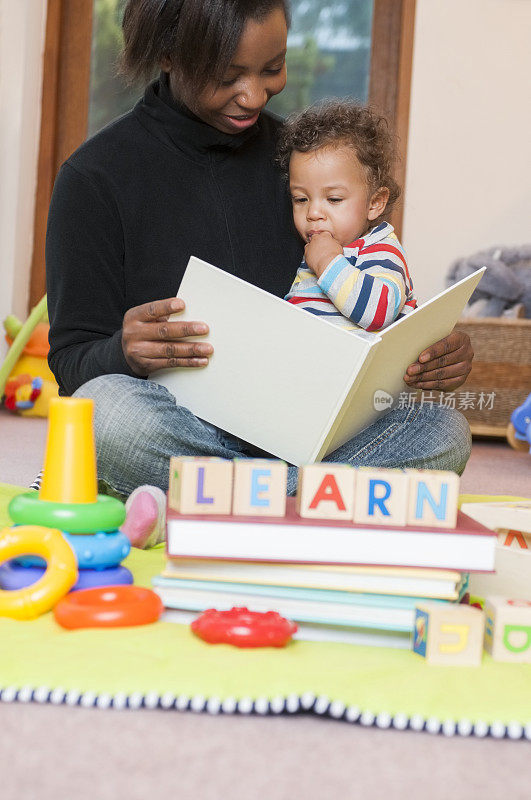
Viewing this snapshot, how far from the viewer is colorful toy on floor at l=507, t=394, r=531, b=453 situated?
2359 mm

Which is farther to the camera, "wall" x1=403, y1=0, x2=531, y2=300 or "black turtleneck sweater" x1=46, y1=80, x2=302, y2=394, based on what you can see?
"wall" x1=403, y1=0, x2=531, y2=300

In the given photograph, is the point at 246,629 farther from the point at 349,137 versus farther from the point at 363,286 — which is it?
the point at 349,137

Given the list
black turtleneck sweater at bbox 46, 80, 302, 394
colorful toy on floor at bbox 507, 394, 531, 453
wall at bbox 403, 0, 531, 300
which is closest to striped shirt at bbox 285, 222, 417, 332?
black turtleneck sweater at bbox 46, 80, 302, 394

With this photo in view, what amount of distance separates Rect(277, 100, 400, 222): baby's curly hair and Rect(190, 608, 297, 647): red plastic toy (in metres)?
0.79

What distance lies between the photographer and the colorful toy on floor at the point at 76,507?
2.78ft

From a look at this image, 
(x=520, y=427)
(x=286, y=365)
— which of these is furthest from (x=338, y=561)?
(x=520, y=427)

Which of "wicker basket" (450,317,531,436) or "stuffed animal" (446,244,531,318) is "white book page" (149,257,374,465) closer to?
"wicker basket" (450,317,531,436)

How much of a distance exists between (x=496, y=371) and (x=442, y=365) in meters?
1.45

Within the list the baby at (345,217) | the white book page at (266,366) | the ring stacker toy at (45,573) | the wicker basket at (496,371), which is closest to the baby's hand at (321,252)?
the baby at (345,217)

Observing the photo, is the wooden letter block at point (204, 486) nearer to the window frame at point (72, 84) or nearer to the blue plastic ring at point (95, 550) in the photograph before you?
the blue plastic ring at point (95, 550)

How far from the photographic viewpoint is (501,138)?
2832mm

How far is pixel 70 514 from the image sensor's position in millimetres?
843

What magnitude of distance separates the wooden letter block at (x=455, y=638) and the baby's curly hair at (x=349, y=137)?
2.55 feet

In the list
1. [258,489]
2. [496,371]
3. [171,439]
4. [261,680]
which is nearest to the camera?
[261,680]
